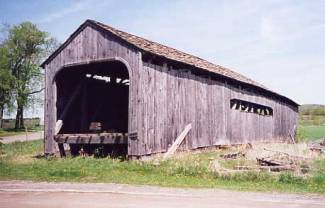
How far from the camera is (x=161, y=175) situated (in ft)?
41.1

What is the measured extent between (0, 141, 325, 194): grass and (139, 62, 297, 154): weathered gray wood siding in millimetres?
2132

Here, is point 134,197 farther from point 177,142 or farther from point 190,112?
point 190,112

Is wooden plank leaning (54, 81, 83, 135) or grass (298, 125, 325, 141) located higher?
wooden plank leaning (54, 81, 83, 135)

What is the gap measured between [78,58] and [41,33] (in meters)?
37.8

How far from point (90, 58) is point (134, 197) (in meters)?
9.27

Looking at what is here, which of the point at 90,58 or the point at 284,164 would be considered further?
the point at 90,58

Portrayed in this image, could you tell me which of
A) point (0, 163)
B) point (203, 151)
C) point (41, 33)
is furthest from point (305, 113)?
point (0, 163)


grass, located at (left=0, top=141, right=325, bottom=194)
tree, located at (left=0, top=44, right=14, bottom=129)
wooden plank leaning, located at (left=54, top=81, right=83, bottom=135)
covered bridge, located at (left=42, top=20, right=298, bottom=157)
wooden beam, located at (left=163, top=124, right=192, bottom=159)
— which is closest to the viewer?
grass, located at (left=0, top=141, right=325, bottom=194)

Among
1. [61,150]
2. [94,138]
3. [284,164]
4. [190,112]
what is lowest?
[284,164]

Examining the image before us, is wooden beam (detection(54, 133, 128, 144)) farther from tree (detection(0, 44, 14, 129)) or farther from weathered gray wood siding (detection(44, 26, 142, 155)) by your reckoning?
tree (detection(0, 44, 14, 129))

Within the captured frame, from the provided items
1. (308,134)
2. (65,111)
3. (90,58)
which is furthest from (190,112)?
(308,134)

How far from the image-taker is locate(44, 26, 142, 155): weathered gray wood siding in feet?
51.3

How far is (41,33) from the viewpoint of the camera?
52.6 metres

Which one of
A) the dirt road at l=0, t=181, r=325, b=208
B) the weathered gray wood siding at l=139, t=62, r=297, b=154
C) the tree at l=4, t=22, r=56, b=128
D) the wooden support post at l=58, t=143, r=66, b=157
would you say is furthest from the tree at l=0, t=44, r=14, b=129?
the dirt road at l=0, t=181, r=325, b=208
